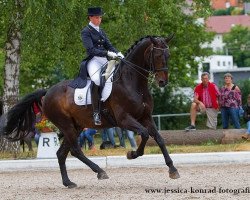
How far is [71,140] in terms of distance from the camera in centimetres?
1251

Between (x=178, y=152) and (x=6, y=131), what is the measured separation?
471cm

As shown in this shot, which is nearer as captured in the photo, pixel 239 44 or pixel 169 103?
pixel 169 103

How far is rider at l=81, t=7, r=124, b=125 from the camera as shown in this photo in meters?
12.0

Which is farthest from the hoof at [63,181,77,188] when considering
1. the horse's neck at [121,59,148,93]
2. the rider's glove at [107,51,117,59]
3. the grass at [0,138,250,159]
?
the grass at [0,138,250,159]

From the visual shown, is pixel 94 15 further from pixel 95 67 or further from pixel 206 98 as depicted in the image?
pixel 206 98

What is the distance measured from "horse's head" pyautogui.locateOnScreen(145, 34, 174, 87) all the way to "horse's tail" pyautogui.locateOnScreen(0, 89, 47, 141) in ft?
8.95

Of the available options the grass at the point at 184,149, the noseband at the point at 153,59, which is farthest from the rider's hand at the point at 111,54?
the grass at the point at 184,149

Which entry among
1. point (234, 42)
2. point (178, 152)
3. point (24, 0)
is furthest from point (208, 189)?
point (234, 42)

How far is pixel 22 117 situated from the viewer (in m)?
13.4

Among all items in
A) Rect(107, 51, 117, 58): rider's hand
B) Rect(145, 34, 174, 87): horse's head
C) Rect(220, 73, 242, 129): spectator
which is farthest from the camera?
Rect(220, 73, 242, 129): spectator

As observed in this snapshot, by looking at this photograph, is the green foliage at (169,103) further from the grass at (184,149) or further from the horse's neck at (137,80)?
the horse's neck at (137,80)

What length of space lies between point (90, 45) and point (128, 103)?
49.4 inches

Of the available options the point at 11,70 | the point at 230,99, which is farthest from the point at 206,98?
the point at 11,70

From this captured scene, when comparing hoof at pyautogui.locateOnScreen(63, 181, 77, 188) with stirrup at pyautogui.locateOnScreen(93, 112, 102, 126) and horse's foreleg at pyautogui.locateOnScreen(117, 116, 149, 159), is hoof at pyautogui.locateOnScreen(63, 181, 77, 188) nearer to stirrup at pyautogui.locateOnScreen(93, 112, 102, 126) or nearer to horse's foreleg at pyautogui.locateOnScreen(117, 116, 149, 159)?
stirrup at pyautogui.locateOnScreen(93, 112, 102, 126)
